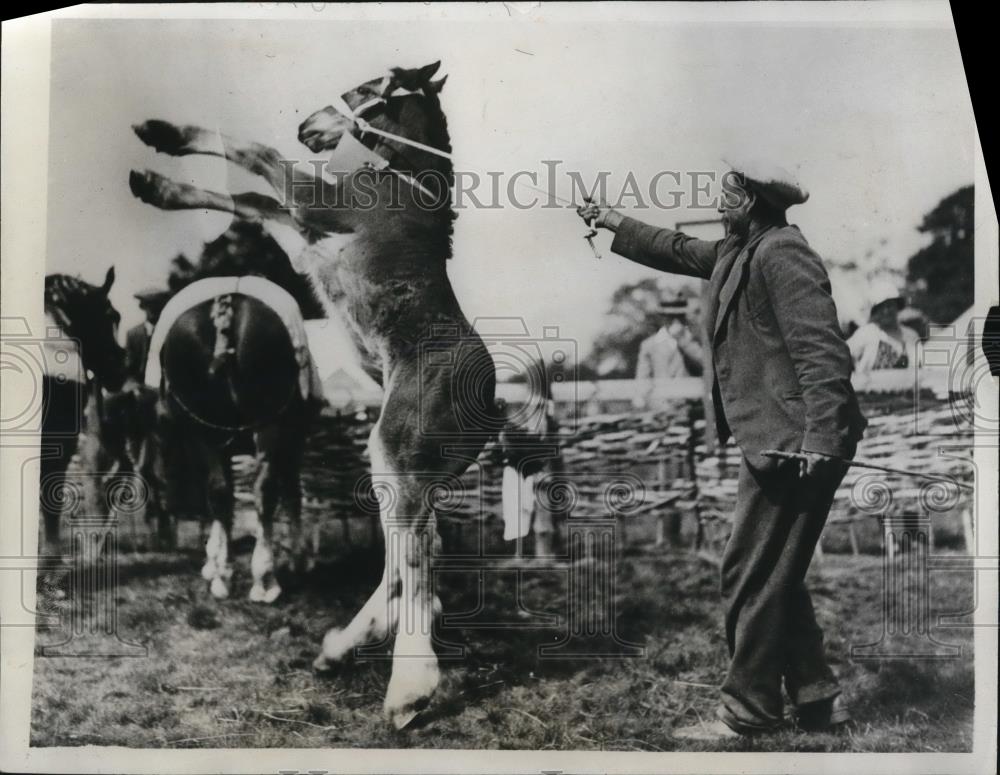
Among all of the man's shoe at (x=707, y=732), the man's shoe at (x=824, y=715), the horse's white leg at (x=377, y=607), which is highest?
the horse's white leg at (x=377, y=607)

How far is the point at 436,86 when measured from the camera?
3504 mm

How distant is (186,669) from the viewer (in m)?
3.46

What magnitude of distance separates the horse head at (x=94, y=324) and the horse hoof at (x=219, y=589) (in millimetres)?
861

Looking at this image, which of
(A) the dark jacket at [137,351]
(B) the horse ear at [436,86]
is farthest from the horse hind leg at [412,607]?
(B) the horse ear at [436,86]

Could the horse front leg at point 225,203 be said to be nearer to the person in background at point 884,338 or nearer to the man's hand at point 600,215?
the man's hand at point 600,215

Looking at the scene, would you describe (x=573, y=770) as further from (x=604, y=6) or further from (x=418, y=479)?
(x=604, y=6)

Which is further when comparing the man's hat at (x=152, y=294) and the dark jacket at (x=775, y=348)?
the man's hat at (x=152, y=294)

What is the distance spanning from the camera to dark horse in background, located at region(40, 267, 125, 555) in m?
3.50

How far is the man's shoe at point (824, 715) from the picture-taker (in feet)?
11.1

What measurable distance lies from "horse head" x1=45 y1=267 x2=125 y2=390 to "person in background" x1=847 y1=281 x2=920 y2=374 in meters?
2.88

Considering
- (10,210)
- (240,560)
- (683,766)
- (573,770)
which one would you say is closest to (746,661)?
(683,766)

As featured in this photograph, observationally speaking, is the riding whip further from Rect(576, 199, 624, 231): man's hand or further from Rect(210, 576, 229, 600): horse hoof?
Rect(210, 576, 229, 600): horse hoof

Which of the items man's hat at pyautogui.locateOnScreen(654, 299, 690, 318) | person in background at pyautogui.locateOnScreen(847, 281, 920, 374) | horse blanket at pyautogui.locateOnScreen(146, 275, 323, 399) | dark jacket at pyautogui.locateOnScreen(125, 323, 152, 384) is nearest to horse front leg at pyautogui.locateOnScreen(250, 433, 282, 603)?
horse blanket at pyautogui.locateOnScreen(146, 275, 323, 399)

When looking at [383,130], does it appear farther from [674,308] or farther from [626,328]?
[674,308]
